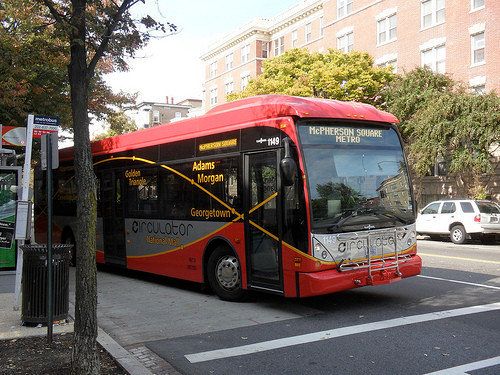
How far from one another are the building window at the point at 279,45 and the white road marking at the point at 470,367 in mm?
43573

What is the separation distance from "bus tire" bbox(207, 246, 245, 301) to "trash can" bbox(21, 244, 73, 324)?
2745 mm

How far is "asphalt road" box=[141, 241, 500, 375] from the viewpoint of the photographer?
5.41 m

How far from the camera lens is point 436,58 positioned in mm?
30531

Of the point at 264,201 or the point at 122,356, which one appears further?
the point at 264,201

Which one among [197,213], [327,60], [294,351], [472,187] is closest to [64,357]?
[294,351]

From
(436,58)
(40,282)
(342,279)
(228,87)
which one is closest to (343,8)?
(436,58)

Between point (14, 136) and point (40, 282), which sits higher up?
point (14, 136)

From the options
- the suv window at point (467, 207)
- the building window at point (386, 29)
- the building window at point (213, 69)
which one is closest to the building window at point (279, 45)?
the building window at point (213, 69)

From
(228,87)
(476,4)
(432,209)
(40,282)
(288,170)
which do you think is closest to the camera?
(40,282)

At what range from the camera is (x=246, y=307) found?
329 inches

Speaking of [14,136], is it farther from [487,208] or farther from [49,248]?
[487,208]

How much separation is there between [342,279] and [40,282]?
415cm

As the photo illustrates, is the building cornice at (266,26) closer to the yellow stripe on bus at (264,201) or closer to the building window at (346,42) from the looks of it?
the building window at (346,42)

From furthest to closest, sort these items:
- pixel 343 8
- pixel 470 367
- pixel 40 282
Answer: pixel 343 8 → pixel 40 282 → pixel 470 367
